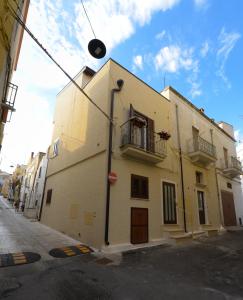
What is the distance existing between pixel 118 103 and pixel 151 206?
193 inches

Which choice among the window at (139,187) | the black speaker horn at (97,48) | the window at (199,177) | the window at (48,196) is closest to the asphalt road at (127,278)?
the window at (139,187)

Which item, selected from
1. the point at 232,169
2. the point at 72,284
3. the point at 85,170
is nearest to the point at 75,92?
the point at 85,170

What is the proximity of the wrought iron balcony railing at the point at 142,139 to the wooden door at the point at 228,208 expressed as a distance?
7190 mm

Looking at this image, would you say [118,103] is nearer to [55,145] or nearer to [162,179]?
[162,179]

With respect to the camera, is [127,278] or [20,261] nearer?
[127,278]

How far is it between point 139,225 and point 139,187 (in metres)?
1.56

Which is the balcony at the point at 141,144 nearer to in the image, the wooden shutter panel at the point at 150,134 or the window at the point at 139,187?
the wooden shutter panel at the point at 150,134

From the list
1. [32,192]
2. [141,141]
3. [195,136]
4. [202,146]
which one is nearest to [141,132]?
[141,141]

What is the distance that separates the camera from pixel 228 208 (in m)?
14.4

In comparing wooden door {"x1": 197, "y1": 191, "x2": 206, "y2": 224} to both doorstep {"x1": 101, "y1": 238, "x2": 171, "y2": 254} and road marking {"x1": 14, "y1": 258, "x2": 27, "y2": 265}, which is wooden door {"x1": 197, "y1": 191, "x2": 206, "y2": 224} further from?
road marking {"x1": 14, "y1": 258, "x2": 27, "y2": 265}

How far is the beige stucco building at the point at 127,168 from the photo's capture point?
7.91 m

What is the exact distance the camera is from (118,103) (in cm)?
920

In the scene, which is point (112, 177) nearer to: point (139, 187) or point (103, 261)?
point (139, 187)

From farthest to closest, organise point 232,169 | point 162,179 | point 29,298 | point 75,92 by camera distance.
Answer: point 232,169
point 75,92
point 162,179
point 29,298
